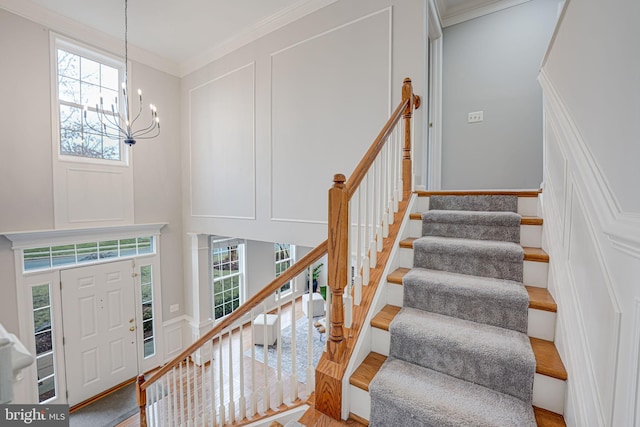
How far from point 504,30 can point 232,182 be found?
3.76 meters

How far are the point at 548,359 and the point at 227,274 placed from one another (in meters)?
5.81

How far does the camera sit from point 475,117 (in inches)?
124

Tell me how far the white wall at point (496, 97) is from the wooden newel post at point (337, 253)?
2576 mm

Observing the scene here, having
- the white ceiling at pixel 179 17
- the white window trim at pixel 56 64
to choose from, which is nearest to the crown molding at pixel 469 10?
the white ceiling at pixel 179 17

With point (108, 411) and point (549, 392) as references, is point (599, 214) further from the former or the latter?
point (108, 411)

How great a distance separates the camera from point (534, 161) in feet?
9.50

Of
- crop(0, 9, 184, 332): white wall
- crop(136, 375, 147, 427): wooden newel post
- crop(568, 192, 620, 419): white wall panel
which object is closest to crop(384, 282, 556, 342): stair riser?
crop(568, 192, 620, 419): white wall panel

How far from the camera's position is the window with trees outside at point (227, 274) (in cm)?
576

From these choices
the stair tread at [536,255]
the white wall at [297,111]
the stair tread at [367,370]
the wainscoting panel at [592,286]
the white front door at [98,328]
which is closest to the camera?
the wainscoting panel at [592,286]

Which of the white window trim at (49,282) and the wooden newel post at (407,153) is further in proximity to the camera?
the white window trim at (49,282)

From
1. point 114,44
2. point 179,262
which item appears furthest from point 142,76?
point 179,262

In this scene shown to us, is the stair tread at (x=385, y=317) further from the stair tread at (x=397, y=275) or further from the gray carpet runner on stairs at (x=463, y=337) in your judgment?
the stair tread at (x=397, y=275)

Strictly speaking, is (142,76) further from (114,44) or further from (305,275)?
(305,275)

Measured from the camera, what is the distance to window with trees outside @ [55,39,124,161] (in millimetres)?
3512
